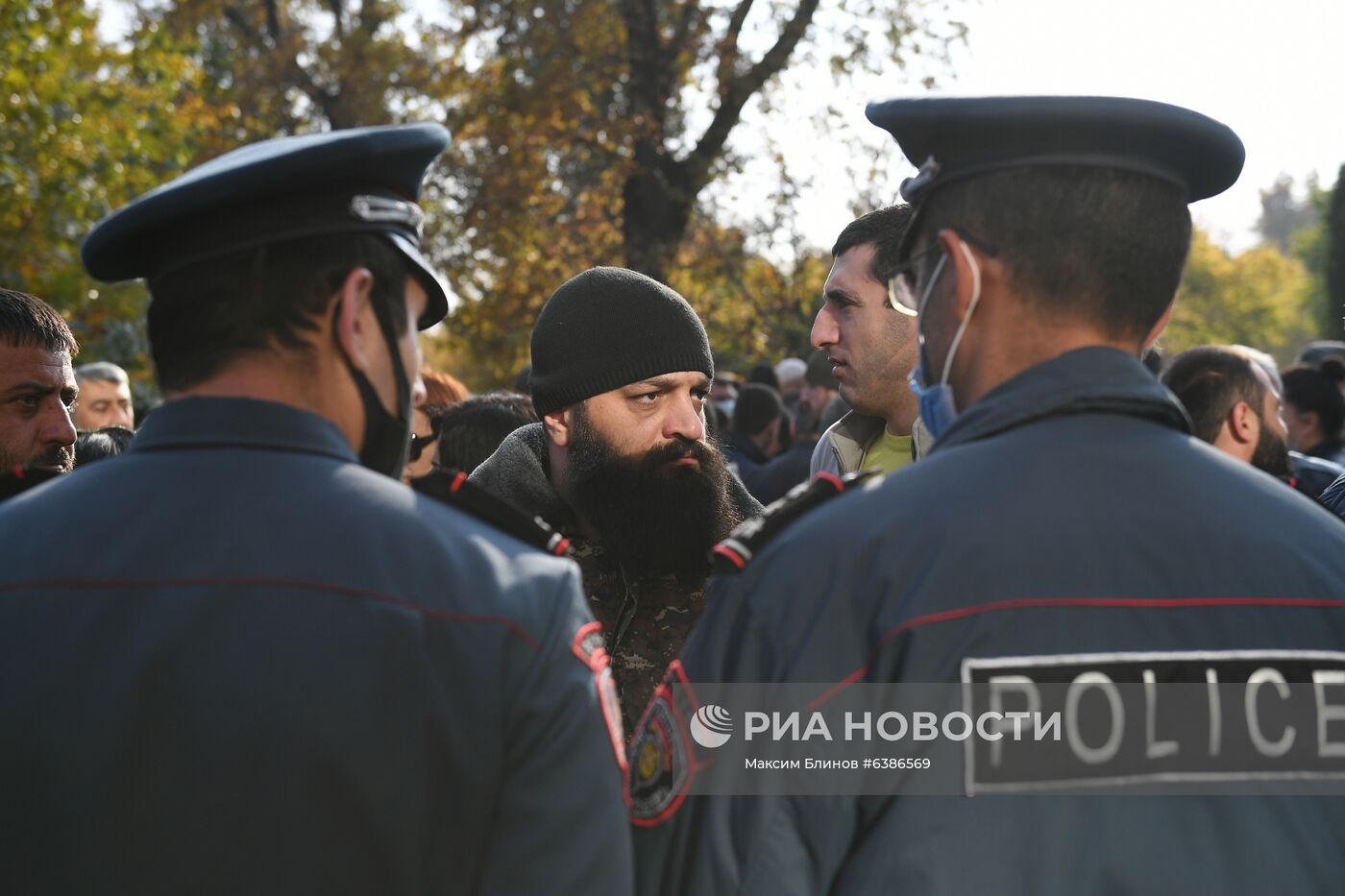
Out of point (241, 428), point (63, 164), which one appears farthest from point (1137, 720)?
point (63, 164)

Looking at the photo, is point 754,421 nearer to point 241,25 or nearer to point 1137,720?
point 1137,720

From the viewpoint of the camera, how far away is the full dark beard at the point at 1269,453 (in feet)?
14.4

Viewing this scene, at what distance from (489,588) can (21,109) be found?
40.7 feet

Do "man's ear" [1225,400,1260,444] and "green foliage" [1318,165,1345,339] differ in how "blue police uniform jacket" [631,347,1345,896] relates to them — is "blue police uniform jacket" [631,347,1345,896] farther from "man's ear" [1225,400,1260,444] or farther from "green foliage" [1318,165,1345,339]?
"green foliage" [1318,165,1345,339]

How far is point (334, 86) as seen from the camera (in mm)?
21094

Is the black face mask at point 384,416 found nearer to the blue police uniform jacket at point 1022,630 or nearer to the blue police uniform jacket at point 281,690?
the blue police uniform jacket at point 281,690

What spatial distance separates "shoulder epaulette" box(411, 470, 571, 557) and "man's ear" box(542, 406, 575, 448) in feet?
5.67

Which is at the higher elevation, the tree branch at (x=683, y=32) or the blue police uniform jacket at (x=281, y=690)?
the tree branch at (x=683, y=32)

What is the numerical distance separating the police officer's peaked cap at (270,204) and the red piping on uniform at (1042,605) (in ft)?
2.74

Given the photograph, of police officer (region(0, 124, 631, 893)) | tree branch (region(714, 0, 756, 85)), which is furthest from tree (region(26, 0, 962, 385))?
police officer (region(0, 124, 631, 893))

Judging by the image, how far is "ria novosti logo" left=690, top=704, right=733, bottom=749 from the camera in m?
1.80

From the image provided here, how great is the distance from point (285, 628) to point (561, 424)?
2.04 meters

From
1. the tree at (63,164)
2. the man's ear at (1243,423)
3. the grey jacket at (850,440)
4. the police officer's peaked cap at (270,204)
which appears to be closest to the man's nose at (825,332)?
the grey jacket at (850,440)

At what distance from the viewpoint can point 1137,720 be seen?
1.72 metres
